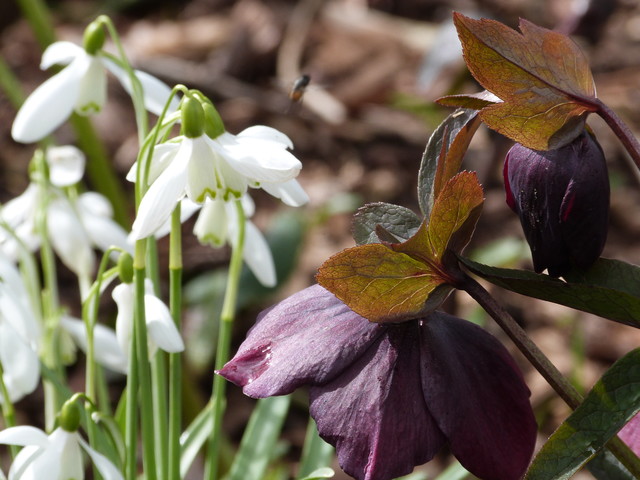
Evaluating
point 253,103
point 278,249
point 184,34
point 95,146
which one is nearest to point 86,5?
point 184,34

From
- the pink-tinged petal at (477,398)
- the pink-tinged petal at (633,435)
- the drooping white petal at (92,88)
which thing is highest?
the drooping white petal at (92,88)

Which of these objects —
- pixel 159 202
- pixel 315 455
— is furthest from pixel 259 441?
pixel 159 202

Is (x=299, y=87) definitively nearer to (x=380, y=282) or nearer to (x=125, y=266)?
(x=125, y=266)

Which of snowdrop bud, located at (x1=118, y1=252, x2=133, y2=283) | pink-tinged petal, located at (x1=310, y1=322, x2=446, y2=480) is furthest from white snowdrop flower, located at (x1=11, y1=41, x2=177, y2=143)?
pink-tinged petal, located at (x1=310, y1=322, x2=446, y2=480)

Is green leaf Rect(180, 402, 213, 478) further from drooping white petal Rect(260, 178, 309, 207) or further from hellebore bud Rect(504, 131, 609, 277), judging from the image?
hellebore bud Rect(504, 131, 609, 277)

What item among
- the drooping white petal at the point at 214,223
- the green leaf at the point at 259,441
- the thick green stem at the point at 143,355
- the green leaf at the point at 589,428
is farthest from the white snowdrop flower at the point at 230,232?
the green leaf at the point at 589,428

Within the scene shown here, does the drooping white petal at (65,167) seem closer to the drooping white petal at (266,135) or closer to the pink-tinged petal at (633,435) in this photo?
the drooping white petal at (266,135)
